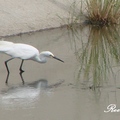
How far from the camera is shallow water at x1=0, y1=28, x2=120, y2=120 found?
9.73 m

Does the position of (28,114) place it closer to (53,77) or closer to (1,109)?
(1,109)

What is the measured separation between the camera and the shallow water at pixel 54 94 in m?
9.73

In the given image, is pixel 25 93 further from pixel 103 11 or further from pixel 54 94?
pixel 103 11

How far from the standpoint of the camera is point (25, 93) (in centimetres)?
1080

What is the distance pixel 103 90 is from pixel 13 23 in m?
5.44

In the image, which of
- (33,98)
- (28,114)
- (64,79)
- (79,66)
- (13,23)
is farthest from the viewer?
(13,23)

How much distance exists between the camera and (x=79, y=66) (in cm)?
1244

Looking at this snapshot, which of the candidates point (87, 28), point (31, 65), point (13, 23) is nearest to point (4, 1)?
point (13, 23)

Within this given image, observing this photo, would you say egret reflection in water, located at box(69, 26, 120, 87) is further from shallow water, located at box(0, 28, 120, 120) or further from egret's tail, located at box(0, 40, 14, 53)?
egret's tail, located at box(0, 40, 14, 53)

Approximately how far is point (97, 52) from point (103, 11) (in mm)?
3284

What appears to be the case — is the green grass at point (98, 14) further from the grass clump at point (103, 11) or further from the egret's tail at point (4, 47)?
the egret's tail at point (4, 47)

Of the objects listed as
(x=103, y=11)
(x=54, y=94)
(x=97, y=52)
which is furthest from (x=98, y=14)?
(x=54, y=94)

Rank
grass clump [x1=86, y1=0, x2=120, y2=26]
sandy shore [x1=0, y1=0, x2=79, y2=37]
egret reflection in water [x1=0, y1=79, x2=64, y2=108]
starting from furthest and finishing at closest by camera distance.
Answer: grass clump [x1=86, y1=0, x2=120, y2=26]
sandy shore [x1=0, y1=0, x2=79, y2=37]
egret reflection in water [x1=0, y1=79, x2=64, y2=108]

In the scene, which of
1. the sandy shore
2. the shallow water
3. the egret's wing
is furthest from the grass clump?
the egret's wing
